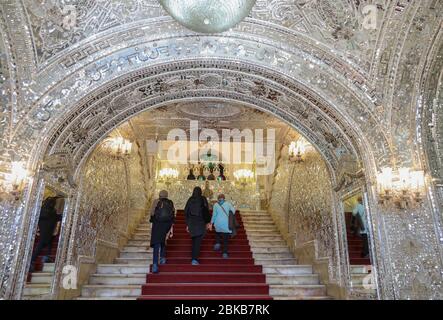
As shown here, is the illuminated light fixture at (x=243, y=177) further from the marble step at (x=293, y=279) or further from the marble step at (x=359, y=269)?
the marble step at (x=359, y=269)

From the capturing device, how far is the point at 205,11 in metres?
2.88

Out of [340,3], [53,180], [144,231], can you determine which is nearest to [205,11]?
[340,3]

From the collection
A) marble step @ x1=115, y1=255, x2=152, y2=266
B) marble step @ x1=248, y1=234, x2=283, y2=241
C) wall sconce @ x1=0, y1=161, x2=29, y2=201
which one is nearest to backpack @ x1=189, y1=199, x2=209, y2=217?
marble step @ x1=115, y1=255, x2=152, y2=266

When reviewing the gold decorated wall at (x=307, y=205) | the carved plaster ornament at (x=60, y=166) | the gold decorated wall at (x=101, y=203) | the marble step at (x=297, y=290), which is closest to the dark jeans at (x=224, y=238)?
the marble step at (x=297, y=290)

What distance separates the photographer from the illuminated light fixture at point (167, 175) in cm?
1114

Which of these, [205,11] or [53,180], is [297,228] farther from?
[205,11]

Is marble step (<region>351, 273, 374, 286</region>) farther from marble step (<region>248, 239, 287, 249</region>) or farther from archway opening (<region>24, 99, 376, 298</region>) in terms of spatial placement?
marble step (<region>248, 239, 287, 249</region>)

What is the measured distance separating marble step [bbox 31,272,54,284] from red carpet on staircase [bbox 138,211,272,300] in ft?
4.41

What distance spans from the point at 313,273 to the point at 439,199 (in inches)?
109

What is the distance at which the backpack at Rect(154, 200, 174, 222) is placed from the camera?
18.6 feet

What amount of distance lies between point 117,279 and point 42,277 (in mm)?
1552

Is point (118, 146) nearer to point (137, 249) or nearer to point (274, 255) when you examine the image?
point (137, 249)

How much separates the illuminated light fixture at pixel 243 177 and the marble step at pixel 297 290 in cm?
599

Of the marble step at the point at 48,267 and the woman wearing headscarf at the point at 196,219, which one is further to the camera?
the woman wearing headscarf at the point at 196,219
